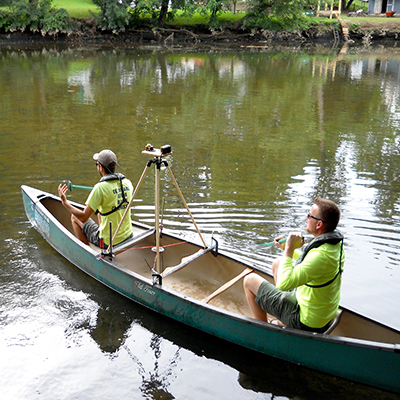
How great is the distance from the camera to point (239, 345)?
4.72m

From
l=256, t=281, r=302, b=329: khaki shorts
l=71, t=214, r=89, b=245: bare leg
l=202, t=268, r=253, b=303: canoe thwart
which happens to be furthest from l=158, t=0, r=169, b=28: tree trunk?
l=256, t=281, r=302, b=329: khaki shorts

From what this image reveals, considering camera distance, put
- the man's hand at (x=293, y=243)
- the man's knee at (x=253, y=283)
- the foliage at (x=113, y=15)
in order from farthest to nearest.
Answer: the foliage at (x=113, y=15)
the man's knee at (x=253, y=283)
the man's hand at (x=293, y=243)

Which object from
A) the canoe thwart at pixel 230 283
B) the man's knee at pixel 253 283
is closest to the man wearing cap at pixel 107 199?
the canoe thwart at pixel 230 283

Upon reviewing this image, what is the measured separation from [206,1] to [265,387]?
4108 cm

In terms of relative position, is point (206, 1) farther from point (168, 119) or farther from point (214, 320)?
point (214, 320)

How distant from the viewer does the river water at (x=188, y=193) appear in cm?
450

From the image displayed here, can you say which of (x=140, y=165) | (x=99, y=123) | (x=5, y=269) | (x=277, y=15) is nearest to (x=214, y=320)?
(x=5, y=269)

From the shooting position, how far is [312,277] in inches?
149

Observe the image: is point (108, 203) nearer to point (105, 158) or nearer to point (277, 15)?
point (105, 158)

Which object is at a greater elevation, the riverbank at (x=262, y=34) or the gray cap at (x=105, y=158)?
the riverbank at (x=262, y=34)

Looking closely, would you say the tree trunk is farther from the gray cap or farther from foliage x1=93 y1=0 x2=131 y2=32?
the gray cap

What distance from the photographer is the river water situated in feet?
14.8

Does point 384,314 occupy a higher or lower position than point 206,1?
lower

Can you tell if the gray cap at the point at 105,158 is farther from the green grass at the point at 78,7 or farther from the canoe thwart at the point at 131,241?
the green grass at the point at 78,7
